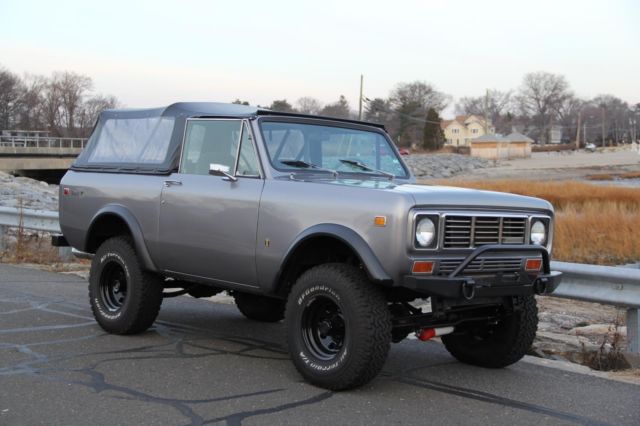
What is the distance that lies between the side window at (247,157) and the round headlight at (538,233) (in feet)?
6.97

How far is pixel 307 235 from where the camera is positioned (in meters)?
5.36

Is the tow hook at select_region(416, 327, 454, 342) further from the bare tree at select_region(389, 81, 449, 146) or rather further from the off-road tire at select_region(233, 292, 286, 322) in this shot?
the bare tree at select_region(389, 81, 449, 146)

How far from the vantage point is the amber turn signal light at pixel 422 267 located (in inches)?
193

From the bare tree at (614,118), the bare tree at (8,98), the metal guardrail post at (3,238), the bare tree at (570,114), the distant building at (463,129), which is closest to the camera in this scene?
the metal guardrail post at (3,238)

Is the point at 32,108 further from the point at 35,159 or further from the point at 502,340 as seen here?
the point at 502,340

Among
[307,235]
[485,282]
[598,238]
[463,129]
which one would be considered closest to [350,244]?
[307,235]

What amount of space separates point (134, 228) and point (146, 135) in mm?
914

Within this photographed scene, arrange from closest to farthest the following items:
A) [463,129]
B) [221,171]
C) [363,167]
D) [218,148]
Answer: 1. [221,171]
2. [218,148]
3. [363,167]
4. [463,129]

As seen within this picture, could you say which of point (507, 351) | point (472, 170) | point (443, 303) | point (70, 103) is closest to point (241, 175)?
point (443, 303)

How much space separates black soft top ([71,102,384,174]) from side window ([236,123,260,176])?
152 mm

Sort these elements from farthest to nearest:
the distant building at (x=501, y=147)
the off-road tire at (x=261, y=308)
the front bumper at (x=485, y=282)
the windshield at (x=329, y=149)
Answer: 1. the distant building at (x=501, y=147)
2. the off-road tire at (x=261, y=308)
3. the windshield at (x=329, y=149)
4. the front bumper at (x=485, y=282)

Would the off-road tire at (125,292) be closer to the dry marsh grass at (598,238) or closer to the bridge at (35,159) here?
the dry marsh grass at (598,238)

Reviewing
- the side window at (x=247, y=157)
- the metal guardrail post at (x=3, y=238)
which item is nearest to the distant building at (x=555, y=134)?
the metal guardrail post at (x=3, y=238)

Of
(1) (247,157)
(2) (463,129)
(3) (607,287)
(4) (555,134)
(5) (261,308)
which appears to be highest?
(2) (463,129)
